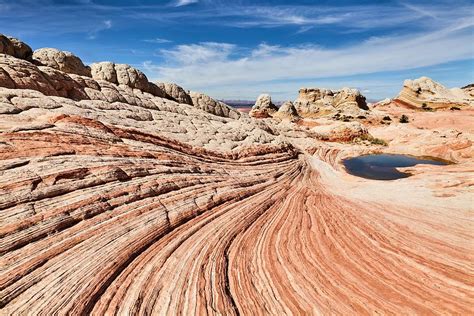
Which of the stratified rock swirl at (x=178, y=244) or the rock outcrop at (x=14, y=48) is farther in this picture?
the rock outcrop at (x=14, y=48)

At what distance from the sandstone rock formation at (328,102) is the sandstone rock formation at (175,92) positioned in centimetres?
5057

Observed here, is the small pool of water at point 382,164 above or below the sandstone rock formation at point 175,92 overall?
below

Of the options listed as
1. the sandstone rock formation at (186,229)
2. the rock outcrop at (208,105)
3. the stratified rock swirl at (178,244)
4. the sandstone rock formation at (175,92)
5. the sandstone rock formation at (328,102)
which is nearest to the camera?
the stratified rock swirl at (178,244)

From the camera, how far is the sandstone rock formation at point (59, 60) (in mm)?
25438

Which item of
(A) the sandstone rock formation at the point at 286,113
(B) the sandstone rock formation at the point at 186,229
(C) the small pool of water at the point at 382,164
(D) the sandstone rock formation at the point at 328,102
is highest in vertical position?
(D) the sandstone rock formation at the point at 328,102

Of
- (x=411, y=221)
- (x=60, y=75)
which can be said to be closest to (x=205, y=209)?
(x=411, y=221)

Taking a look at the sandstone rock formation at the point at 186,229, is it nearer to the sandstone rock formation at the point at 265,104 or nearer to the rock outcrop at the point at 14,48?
the rock outcrop at the point at 14,48

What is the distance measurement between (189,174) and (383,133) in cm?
4544

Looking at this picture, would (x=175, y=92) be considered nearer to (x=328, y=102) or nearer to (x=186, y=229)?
(x=186, y=229)

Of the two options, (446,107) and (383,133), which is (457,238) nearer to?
(383,133)

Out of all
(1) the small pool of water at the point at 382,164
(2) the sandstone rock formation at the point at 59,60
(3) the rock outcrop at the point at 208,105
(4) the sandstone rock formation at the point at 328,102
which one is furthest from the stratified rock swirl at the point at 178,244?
(4) the sandstone rock formation at the point at 328,102

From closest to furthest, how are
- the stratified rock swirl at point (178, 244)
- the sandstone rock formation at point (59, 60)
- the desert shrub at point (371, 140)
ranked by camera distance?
the stratified rock swirl at point (178, 244), the sandstone rock formation at point (59, 60), the desert shrub at point (371, 140)

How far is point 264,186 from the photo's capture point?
17406 mm

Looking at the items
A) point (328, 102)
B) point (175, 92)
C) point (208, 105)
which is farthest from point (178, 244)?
point (328, 102)
